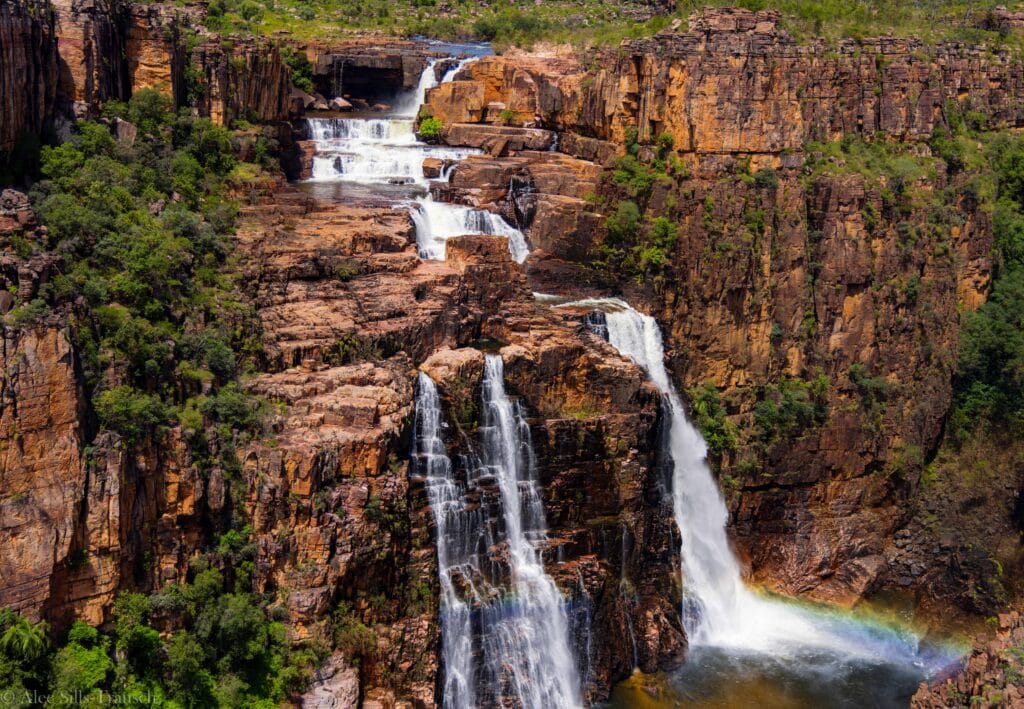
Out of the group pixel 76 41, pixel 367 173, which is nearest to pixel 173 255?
pixel 76 41

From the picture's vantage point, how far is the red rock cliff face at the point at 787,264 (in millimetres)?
34156

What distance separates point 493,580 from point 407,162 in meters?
17.6

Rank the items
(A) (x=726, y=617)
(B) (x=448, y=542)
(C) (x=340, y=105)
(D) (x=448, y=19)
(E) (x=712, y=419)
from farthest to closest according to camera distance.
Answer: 1. (D) (x=448, y=19)
2. (C) (x=340, y=105)
3. (E) (x=712, y=419)
4. (A) (x=726, y=617)
5. (B) (x=448, y=542)

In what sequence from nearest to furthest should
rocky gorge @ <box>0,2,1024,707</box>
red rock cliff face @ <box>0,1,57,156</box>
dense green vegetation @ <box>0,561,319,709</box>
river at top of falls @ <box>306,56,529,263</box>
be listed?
dense green vegetation @ <box>0,561,319,709</box>, rocky gorge @ <box>0,2,1024,707</box>, red rock cliff face @ <box>0,1,57,156</box>, river at top of falls @ <box>306,56,529,263</box>

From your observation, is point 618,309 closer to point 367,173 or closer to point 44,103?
point 367,173

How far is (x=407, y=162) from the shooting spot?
3766 centimetres

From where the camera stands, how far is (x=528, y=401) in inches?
1104

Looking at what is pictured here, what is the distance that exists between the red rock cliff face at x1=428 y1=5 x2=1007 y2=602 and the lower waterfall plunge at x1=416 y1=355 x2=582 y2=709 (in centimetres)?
838

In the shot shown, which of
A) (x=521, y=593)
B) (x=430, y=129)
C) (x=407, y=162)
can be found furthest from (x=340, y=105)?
(x=521, y=593)

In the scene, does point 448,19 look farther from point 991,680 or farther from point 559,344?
point 991,680

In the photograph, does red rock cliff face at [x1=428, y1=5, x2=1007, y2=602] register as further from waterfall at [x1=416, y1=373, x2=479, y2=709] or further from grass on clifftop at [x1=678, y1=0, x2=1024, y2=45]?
waterfall at [x1=416, y1=373, x2=479, y2=709]

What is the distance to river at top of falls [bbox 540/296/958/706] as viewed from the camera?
2884 centimetres

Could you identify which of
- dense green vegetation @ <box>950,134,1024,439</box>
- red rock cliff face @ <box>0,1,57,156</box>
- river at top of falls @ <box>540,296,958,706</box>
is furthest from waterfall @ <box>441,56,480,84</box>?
dense green vegetation @ <box>950,134,1024,439</box>

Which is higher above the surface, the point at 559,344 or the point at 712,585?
the point at 559,344
